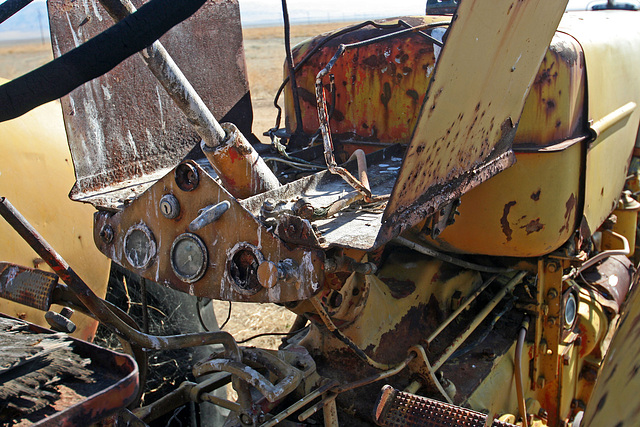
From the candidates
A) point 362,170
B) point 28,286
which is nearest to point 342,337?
point 362,170

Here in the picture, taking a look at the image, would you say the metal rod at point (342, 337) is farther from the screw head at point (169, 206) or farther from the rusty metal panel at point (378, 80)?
the rusty metal panel at point (378, 80)

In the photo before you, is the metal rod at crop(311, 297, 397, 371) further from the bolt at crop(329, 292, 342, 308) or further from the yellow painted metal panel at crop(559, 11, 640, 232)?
the yellow painted metal panel at crop(559, 11, 640, 232)

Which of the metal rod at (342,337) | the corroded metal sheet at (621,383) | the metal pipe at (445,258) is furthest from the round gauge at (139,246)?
the corroded metal sheet at (621,383)

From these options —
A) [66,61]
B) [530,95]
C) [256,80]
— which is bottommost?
[256,80]

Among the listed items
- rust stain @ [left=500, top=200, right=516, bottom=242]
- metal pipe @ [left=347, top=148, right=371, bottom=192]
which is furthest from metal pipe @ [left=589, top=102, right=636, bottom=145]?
metal pipe @ [left=347, top=148, right=371, bottom=192]

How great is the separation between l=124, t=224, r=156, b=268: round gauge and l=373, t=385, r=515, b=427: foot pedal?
951mm

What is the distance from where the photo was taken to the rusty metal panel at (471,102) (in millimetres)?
1684

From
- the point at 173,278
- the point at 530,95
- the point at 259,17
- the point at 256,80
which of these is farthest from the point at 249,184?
the point at 259,17

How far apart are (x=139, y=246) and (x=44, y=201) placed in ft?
4.52

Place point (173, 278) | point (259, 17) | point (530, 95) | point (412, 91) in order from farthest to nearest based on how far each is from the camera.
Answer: point (259, 17) < point (412, 91) < point (530, 95) < point (173, 278)

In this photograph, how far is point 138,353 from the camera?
1.98 m

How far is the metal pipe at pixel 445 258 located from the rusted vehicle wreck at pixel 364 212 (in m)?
0.05

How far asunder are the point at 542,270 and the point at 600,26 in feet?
4.22

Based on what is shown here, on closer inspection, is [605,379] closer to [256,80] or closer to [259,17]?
[256,80]
